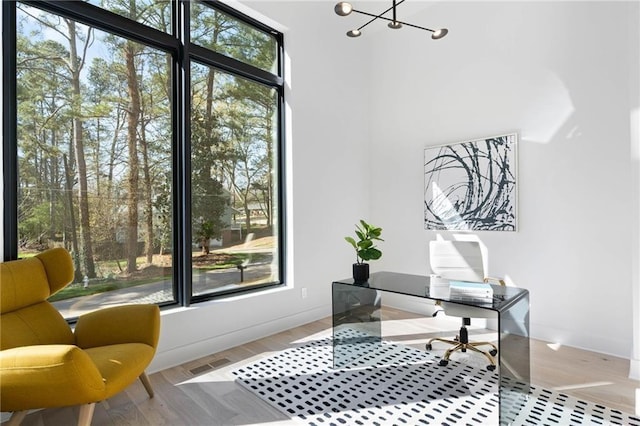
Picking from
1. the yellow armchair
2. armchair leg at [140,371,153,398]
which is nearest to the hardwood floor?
armchair leg at [140,371,153,398]

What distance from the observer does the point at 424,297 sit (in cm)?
241

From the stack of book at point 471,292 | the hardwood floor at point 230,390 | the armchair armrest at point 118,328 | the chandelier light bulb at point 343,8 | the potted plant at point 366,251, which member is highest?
the chandelier light bulb at point 343,8

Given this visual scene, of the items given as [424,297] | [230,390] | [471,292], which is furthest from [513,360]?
[230,390]

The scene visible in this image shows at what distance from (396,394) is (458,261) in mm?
1417

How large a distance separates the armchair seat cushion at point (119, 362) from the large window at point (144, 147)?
737 mm

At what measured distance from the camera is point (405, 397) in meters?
2.41

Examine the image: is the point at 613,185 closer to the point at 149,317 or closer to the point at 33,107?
the point at 149,317

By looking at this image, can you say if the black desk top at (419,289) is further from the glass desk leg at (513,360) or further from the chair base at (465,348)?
the chair base at (465,348)

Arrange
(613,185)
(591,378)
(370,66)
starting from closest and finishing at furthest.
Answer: (591,378), (613,185), (370,66)

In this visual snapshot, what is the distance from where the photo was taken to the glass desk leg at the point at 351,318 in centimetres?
286

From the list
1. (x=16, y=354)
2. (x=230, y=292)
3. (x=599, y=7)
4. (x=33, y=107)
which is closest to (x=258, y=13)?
(x=33, y=107)

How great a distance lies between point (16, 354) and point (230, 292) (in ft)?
6.36

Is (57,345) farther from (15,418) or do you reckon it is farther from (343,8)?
(343,8)

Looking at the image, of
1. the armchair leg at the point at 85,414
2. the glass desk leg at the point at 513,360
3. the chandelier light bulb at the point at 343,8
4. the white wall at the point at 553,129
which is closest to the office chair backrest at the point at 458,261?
the white wall at the point at 553,129
